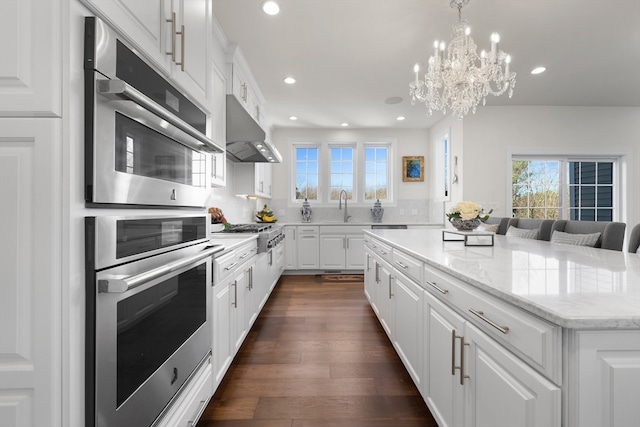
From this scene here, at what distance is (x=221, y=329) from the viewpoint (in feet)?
5.37

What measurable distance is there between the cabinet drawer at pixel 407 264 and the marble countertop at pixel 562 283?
0.12 meters

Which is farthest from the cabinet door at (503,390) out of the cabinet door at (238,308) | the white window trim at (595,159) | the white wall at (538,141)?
the white window trim at (595,159)

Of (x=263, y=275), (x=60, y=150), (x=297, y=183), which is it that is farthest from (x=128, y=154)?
(x=297, y=183)

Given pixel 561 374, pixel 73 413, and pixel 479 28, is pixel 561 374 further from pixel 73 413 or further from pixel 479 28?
pixel 479 28

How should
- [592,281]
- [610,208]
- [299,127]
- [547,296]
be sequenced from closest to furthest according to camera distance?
[547,296] → [592,281] → [610,208] → [299,127]

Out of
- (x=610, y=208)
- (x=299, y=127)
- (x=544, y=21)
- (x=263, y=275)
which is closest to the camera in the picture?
(x=544, y=21)

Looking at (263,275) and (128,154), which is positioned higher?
(128,154)

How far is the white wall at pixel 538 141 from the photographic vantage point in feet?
14.0

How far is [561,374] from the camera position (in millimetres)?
637

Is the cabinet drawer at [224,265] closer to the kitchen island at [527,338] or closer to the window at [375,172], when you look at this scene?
the kitchen island at [527,338]

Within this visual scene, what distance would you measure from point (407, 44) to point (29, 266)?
3054mm

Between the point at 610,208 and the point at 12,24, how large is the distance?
259 inches

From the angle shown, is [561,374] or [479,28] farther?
[479,28]

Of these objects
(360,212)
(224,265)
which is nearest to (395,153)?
(360,212)
